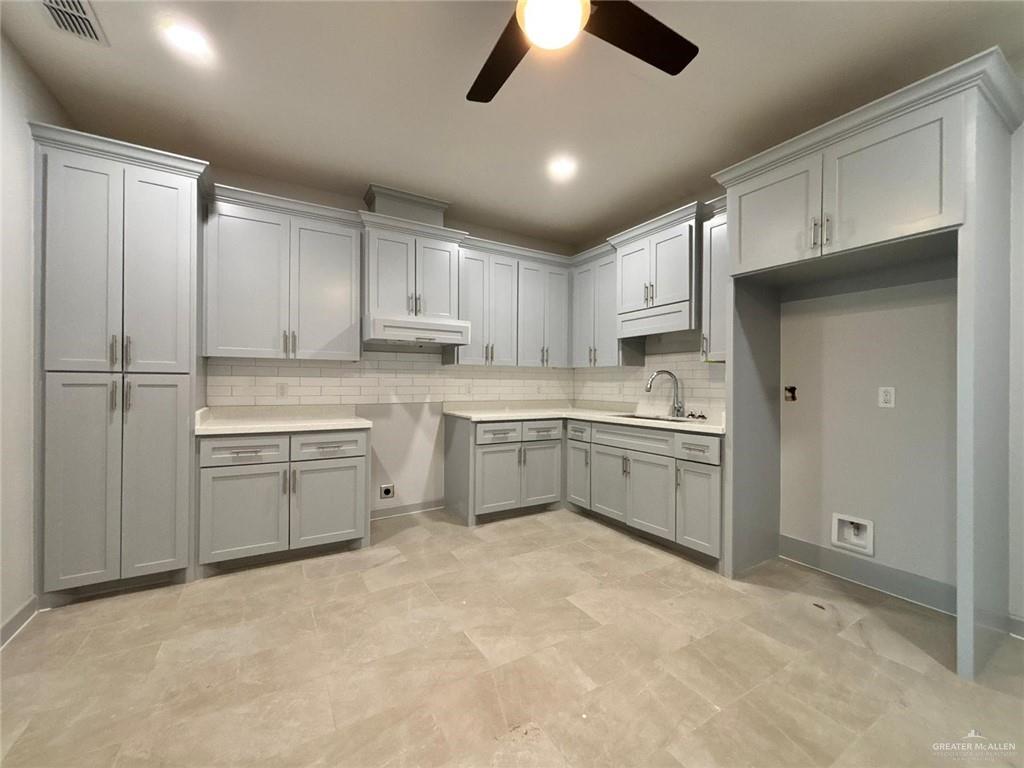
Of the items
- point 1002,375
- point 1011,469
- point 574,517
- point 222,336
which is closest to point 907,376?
point 1002,375

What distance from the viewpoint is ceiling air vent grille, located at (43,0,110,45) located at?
179cm

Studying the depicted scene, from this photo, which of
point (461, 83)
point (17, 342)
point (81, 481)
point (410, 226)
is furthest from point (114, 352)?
point (461, 83)

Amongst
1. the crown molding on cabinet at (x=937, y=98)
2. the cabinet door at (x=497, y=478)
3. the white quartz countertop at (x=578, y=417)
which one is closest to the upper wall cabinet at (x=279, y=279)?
the white quartz countertop at (x=578, y=417)

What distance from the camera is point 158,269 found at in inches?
98.2

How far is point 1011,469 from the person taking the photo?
203 cm

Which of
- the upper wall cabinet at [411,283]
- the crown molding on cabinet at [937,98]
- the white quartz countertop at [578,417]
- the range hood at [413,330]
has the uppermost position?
the crown molding on cabinet at [937,98]

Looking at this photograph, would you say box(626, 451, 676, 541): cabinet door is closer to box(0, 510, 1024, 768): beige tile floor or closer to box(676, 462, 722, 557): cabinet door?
box(676, 462, 722, 557): cabinet door

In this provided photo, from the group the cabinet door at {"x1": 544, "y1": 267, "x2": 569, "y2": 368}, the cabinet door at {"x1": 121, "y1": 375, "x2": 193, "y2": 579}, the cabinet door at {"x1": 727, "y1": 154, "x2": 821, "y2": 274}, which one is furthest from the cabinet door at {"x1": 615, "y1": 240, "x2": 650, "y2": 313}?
the cabinet door at {"x1": 121, "y1": 375, "x2": 193, "y2": 579}

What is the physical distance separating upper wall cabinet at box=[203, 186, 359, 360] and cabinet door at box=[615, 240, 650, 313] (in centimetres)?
233

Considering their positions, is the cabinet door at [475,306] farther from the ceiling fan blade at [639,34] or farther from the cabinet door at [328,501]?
the ceiling fan blade at [639,34]

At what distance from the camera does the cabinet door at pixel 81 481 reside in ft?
7.34

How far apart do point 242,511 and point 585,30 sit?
3.19 m

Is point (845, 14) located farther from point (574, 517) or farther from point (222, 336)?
point (222, 336)

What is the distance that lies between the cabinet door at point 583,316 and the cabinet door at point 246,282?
274 cm
